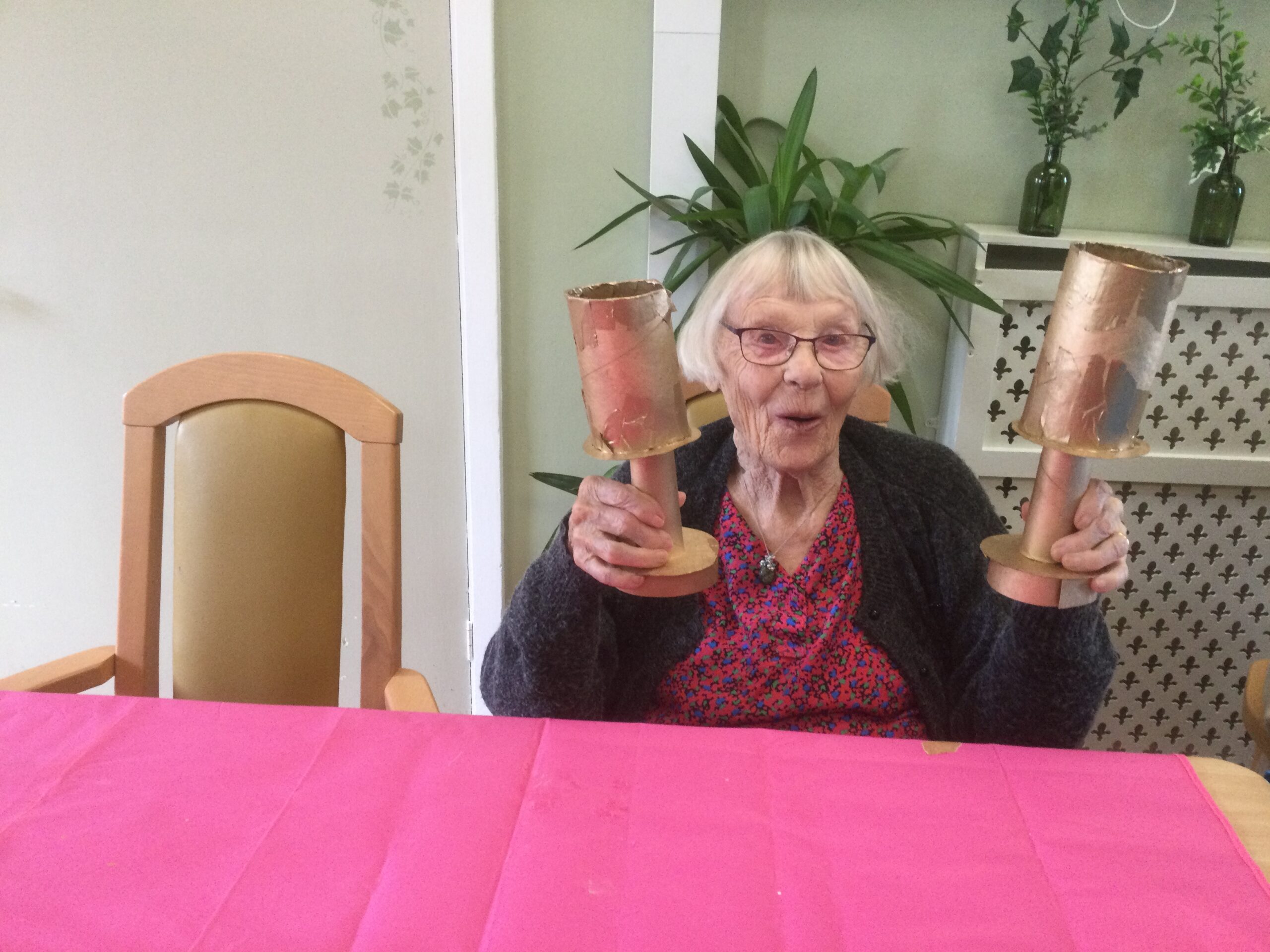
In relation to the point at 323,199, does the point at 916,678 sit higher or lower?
lower

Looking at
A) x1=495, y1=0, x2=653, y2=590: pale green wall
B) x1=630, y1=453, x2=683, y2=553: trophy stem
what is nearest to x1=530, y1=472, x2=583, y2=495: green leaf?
x1=495, y1=0, x2=653, y2=590: pale green wall

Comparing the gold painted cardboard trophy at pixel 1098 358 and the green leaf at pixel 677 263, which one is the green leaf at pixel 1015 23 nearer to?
the green leaf at pixel 677 263

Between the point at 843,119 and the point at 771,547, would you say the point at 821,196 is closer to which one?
the point at 843,119

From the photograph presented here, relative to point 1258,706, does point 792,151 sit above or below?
above

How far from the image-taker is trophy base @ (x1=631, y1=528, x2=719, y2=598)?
0.86 meters

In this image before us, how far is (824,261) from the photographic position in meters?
1.24

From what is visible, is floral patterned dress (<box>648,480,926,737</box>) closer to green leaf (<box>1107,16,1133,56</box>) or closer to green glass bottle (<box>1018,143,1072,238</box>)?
green glass bottle (<box>1018,143,1072,238</box>)

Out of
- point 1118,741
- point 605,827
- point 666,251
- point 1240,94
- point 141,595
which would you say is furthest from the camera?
point 1118,741

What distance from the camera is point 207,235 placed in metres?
2.02

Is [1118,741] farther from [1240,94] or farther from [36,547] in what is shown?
[36,547]

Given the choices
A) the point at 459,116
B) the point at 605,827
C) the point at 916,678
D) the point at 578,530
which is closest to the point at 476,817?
the point at 605,827

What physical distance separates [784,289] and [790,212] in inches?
22.6

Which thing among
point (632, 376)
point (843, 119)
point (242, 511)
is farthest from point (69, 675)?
point (843, 119)

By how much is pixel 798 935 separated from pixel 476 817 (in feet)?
1.01
